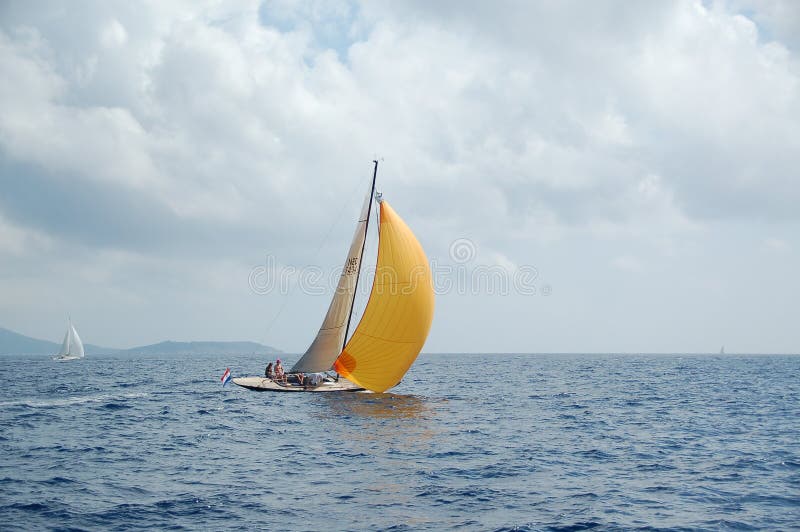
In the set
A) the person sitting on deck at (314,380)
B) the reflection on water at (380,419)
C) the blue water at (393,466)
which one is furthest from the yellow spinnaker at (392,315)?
the person sitting on deck at (314,380)

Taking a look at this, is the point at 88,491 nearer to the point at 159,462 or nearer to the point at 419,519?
the point at 159,462

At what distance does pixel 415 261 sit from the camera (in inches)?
1379

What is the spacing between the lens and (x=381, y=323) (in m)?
34.8

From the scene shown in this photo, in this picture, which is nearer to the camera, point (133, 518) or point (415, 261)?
point (133, 518)

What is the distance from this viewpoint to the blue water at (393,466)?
1502 centimetres

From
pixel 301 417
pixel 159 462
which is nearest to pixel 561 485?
pixel 159 462

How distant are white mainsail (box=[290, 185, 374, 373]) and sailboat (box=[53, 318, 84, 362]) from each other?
110 m

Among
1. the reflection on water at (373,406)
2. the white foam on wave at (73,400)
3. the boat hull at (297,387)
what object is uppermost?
the boat hull at (297,387)

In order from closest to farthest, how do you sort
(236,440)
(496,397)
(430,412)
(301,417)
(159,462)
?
(159,462) < (236,440) < (301,417) < (430,412) < (496,397)

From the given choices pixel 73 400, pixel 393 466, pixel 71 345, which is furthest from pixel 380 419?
pixel 71 345

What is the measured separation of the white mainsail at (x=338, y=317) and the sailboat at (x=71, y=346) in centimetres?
11006

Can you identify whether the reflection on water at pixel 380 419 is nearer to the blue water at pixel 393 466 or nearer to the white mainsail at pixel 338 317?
the blue water at pixel 393 466

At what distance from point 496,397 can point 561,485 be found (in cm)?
2531

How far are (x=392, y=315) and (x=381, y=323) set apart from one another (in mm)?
851
